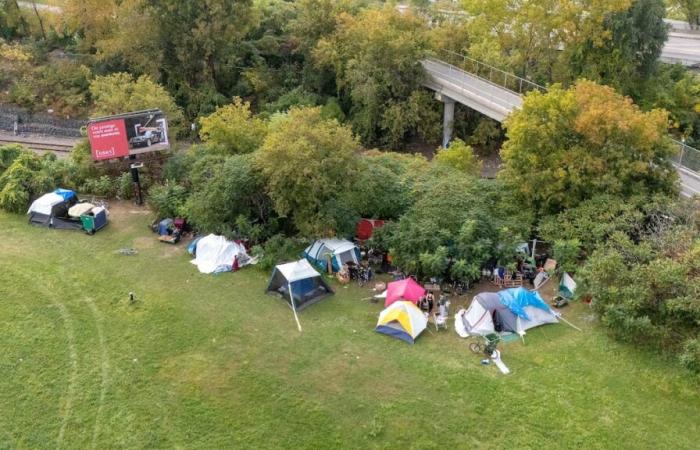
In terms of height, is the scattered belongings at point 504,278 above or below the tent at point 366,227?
below

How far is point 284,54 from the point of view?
47156mm

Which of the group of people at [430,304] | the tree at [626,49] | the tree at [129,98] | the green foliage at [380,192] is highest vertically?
the tree at [626,49]

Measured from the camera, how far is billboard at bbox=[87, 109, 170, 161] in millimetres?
27156

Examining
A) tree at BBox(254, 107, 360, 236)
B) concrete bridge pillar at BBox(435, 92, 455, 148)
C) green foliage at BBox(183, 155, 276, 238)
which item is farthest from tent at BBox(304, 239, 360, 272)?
concrete bridge pillar at BBox(435, 92, 455, 148)

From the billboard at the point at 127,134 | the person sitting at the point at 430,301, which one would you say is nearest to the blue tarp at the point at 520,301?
the person sitting at the point at 430,301

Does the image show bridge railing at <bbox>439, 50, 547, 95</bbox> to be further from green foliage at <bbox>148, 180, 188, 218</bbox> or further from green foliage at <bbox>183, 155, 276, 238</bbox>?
green foliage at <bbox>148, 180, 188, 218</bbox>

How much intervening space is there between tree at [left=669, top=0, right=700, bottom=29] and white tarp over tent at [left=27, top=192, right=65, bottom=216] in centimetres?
4756

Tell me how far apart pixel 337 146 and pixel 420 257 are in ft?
20.2

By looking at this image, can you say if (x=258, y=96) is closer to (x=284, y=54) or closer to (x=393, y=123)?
(x=284, y=54)

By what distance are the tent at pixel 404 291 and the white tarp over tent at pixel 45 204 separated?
16541 mm

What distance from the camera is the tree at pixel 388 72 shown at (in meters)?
37.1

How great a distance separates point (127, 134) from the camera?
90.7 feet

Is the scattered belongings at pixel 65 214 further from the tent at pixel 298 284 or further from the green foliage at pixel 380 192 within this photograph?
the green foliage at pixel 380 192

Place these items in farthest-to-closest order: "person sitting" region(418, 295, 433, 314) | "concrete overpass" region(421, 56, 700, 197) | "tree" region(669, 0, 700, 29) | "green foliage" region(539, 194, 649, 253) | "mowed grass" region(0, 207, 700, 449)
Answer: "tree" region(669, 0, 700, 29)
"concrete overpass" region(421, 56, 700, 197)
"green foliage" region(539, 194, 649, 253)
"person sitting" region(418, 295, 433, 314)
"mowed grass" region(0, 207, 700, 449)
